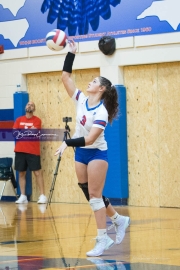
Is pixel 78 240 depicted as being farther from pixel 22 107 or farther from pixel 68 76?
pixel 22 107

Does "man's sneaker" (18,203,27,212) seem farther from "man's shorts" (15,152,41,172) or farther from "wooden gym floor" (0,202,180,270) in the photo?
"man's shorts" (15,152,41,172)

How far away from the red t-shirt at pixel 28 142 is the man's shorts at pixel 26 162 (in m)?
0.10

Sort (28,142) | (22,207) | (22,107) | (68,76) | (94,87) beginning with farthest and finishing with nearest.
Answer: (22,107), (28,142), (22,207), (68,76), (94,87)

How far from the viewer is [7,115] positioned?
56.2 feet

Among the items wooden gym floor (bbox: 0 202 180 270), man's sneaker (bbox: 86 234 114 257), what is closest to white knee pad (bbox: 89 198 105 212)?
man's sneaker (bbox: 86 234 114 257)

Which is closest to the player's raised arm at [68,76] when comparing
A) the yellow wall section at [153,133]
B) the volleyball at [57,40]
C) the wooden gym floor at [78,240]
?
the volleyball at [57,40]

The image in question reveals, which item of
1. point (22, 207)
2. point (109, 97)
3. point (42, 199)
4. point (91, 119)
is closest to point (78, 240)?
point (91, 119)

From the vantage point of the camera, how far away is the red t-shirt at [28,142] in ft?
53.0

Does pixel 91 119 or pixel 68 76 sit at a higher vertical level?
pixel 68 76

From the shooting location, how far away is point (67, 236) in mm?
10039

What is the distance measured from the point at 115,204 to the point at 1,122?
400 cm

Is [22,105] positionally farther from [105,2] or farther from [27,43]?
[105,2]

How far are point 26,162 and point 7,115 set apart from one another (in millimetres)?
1502

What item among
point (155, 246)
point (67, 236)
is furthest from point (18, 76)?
point (155, 246)
